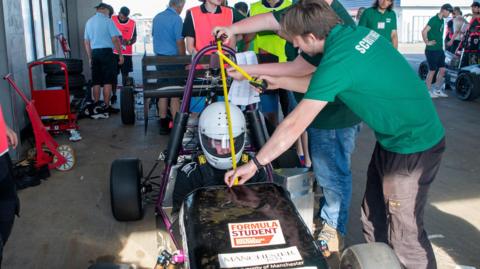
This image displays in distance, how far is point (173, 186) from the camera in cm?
309

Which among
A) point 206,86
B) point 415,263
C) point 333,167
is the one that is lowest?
point 415,263

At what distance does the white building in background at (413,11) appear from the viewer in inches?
1252

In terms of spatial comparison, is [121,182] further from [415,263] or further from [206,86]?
[415,263]

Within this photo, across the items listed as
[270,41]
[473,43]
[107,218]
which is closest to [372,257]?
[107,218]

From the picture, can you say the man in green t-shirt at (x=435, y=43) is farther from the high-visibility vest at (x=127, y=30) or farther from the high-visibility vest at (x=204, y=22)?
the high-visibility vest at (x=204, y=22)

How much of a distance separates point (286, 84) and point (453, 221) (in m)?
1.83

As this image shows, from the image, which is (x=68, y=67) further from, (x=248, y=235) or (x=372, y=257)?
(x=372, y=257)

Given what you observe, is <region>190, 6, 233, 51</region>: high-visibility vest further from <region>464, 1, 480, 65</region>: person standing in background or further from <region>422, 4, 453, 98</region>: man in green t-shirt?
<region>464, 1, 480, 65</region>: person standing in background

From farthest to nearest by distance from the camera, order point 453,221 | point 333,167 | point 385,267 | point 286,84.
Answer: point 453,221, point 333,167, point 286,84, point 385,267

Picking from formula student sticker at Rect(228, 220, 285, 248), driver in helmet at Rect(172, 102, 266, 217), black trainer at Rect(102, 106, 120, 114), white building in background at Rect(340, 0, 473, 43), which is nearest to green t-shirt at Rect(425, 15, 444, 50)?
black trainer at Rect(102, 106, 120, 114)

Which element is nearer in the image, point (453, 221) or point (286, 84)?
point (286, 84)

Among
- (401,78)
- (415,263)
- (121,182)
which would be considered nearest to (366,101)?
(401,78)

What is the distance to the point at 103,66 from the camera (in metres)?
7.82

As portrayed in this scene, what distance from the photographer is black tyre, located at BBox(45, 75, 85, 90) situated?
710cm
